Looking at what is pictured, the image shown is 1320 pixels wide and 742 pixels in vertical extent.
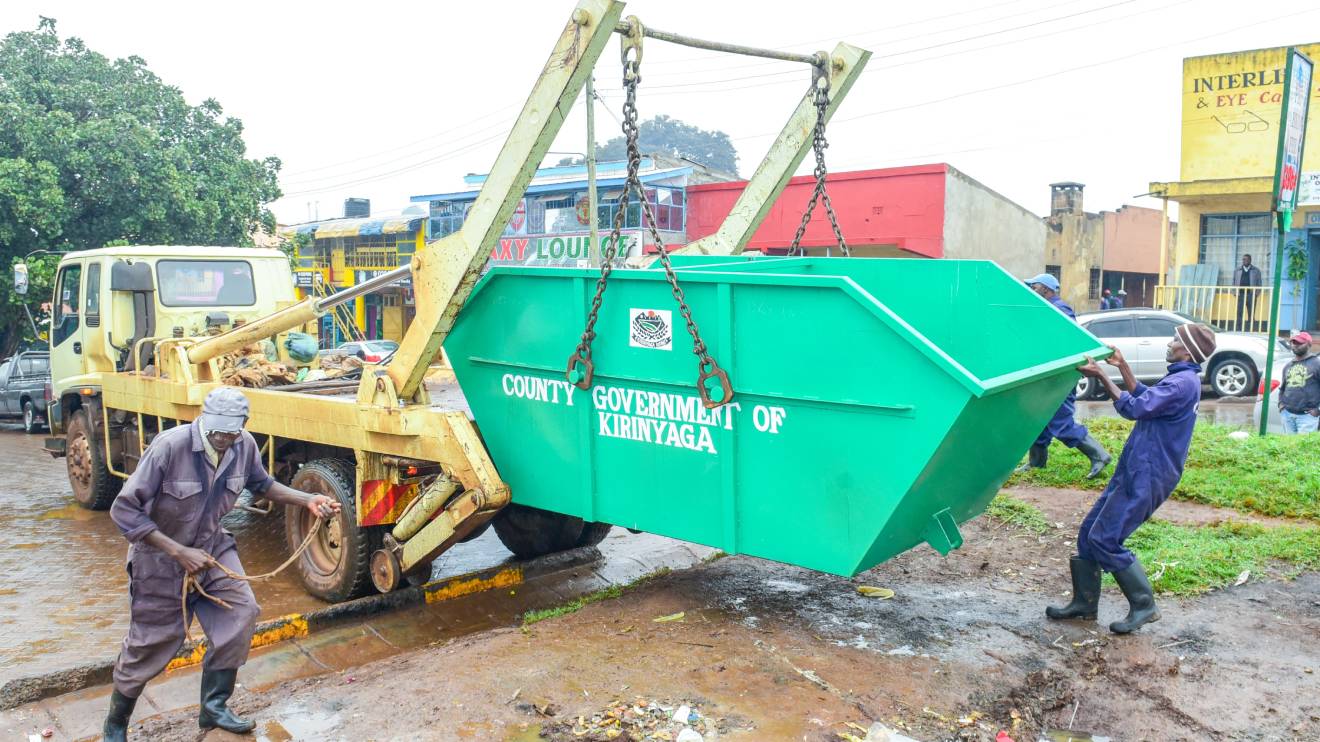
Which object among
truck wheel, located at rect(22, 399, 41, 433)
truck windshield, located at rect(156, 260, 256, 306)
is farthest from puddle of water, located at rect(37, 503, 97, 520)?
truck wheel, located at rect(22, 399, 41, 433)

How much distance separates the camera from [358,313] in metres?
36.9

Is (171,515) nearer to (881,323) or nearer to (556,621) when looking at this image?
(556,621)

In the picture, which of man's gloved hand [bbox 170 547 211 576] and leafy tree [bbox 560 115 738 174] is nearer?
man's gloved hand [bbox 170 547 211 576]

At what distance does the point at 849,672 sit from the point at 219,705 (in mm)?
2742

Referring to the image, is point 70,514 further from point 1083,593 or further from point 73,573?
point 1083,593

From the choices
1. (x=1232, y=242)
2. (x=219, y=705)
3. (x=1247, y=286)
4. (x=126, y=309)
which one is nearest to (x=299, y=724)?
(x=219, y=705)

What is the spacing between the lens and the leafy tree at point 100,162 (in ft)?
56.5

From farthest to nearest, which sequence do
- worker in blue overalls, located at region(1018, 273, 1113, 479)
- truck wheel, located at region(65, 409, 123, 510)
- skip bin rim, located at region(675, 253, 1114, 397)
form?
truck wheel, located at region(65, 409, 123, 510) < worker in blue overalls, located at region(1018, 273, 1113, 479) < skip bin rim, located at region(675, 253, 1114, 397)

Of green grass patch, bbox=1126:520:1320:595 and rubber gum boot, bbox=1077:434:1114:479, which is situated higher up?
rubber gum boot, bbox=1077:434:1114:479

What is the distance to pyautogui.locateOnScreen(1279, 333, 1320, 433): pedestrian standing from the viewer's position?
10.0 metres

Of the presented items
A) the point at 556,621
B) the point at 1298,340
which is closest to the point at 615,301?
the point at 556,621

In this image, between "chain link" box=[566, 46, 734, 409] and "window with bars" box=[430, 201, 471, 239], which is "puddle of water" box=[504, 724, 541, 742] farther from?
"window with bars" box=[430, 201, 471, 239]

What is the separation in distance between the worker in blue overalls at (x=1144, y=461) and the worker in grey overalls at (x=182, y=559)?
412 cm

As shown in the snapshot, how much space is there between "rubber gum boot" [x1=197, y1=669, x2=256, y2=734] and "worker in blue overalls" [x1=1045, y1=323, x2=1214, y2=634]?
4146mm
